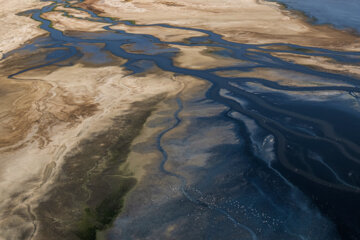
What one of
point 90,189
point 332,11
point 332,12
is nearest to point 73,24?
point 332,12

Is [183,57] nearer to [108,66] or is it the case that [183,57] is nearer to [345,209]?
[108,66]

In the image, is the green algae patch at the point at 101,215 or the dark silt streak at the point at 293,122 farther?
the dark silt streak at the point at 293,122

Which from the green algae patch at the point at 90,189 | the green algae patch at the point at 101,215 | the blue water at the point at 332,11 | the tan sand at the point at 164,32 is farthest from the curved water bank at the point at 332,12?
the green algae patch at the point at 101,215

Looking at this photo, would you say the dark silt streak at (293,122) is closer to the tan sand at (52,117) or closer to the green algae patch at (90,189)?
the green algae patch at (90,189)

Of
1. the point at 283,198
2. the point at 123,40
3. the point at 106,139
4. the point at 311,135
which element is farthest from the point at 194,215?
the point at 123,40

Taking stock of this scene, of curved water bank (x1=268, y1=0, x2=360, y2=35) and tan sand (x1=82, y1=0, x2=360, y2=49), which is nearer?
tan sand (x1=82, y1=0, x2=360, y2=49)

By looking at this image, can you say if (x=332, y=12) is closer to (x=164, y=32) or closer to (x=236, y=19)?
(x=236, y=19)

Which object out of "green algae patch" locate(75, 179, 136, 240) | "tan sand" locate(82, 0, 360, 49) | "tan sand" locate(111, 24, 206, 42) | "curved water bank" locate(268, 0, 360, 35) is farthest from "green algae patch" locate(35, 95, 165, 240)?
"curved water bank" locate(268, 0, 360, 35)

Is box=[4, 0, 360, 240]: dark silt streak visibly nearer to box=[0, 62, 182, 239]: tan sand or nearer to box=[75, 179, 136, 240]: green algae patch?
box=[75, 179, 136, 240]: green algae patch
